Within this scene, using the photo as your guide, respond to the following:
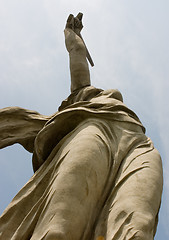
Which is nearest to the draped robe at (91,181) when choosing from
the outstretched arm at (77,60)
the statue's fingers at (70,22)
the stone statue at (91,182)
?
the stone statue at (91,182)

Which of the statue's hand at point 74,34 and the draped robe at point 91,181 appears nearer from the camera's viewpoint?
the draped robe at point 91,181

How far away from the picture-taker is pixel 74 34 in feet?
27.2

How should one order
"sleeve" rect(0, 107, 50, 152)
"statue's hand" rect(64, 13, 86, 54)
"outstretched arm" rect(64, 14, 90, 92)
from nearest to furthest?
"sleeve" rect(0, 107, 50, 152), "outstretched arm" rect(64, 14, 90, 92), "statue's hand" rect(64, 13, 86, 54)

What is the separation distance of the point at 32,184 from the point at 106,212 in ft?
3.92

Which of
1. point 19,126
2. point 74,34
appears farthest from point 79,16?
point 19,126

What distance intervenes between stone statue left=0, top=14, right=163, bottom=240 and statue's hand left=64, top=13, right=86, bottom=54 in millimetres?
1732

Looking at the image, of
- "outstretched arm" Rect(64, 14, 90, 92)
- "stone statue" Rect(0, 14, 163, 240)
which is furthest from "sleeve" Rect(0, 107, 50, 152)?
"outstretched arm" Rect(64, 14, 90, 92)

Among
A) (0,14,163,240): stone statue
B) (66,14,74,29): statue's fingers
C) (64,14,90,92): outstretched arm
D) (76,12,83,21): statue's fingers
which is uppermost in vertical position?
(76,12,83,21): statue's fingers

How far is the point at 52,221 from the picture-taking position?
4.20 meters

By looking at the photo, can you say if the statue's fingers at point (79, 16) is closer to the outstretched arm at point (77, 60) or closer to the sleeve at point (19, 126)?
the outstretched arm at point (77, 60)

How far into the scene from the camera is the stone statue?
13.8 ft

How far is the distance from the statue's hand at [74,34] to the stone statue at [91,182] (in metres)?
1.73

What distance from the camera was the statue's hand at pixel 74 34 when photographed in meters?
7.93

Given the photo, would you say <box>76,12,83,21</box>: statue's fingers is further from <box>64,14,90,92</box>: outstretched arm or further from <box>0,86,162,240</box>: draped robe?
<box>0,86,162,240</box>: draped robe
